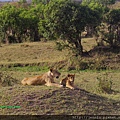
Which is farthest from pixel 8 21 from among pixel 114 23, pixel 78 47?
pixel 78 47

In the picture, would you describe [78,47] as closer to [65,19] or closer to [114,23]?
[65,19]

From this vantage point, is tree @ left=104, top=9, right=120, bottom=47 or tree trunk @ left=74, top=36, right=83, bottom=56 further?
tree @ left=104, top=9, right=120, bottom=47

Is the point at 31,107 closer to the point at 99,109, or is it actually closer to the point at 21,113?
the point at 21,113

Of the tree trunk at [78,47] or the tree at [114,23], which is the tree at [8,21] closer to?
the tree at [114,23]

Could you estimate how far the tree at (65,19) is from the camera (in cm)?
2252

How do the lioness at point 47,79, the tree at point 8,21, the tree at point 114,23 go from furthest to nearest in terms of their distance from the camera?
the tree at point 8,21 < the tree at point 114,23 < the lioness at point 47,79

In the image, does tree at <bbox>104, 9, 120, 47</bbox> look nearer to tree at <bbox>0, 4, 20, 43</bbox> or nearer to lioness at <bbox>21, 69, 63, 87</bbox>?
tree at <bbox>0, 4, 20, 43</bbox>

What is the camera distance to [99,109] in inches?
310

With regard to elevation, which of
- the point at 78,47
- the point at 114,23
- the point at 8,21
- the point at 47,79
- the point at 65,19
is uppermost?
the point at 65,19

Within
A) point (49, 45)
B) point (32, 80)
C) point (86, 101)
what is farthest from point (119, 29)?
point (86, 101)

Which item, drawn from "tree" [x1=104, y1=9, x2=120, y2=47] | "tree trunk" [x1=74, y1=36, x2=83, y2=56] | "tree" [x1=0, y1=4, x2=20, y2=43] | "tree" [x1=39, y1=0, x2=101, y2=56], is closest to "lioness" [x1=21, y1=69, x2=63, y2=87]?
"tree" [x1=39, y1=0, x2=101, y2=56]

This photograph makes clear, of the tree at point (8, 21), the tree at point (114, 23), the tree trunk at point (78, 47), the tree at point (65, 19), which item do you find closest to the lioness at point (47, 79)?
the tree at point (65, 19)

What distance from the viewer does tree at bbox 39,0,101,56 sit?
22516mm

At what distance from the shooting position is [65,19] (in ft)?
73.7
